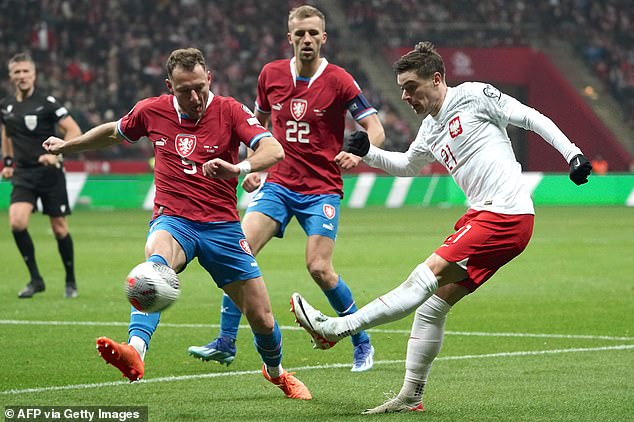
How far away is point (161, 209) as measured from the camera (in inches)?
292

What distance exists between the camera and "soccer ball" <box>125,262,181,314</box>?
658cm

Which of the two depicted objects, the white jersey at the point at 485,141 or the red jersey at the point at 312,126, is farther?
the red jersey at the point at 312,126

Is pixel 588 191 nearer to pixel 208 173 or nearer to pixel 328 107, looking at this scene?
pixel 328 107

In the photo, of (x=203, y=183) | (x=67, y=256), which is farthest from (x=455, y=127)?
(x=67, y=256)

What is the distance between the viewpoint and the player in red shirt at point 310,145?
29.9 ft

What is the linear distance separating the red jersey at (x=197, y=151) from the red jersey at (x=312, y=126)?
189 cm

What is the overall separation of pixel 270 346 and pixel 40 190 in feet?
22.0

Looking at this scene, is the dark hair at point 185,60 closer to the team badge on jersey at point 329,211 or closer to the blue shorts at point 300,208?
the blue shorts at point 300,208

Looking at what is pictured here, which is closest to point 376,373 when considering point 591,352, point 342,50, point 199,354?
point 199,354

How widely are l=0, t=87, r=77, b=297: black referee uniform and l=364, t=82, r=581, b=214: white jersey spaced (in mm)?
7128

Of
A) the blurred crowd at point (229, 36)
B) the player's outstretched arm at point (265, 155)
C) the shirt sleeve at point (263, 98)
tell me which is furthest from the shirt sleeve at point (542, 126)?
the blurred crowd at point (229, 36)

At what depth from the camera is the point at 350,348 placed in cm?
999

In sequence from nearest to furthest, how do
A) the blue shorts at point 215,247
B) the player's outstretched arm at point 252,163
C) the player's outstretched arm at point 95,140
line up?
the player's outstretched arm at point 252,163 < the blue shorts at point 215,247 < the player's outstretched arm at point 95,140

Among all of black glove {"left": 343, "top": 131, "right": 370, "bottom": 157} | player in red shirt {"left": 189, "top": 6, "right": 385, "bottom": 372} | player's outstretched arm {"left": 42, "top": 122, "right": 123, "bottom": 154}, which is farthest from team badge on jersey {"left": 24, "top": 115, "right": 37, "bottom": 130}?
black glove {"left": 343, "top": 131, "right": 370, "bottom": 157}
